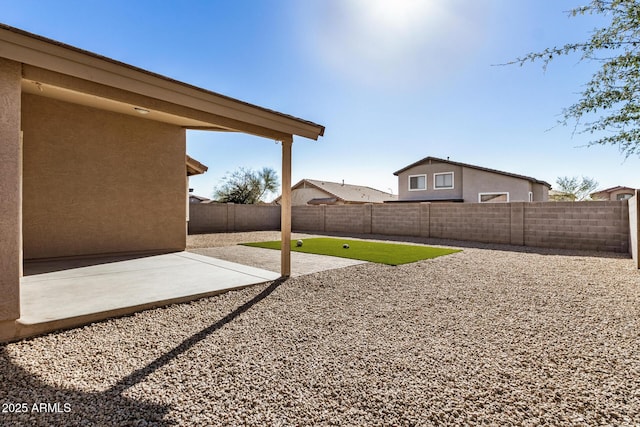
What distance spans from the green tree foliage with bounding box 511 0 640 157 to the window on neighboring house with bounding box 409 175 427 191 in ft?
56.8

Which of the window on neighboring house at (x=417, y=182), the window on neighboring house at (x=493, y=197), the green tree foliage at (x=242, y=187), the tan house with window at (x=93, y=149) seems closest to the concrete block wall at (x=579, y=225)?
the tan house with window at (x=93, y=149)

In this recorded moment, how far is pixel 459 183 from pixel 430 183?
203 centimetres

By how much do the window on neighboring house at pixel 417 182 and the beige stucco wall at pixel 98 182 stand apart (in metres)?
17.8

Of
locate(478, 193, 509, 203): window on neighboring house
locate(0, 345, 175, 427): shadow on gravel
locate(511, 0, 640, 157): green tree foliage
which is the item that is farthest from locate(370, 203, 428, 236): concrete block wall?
locate(0, 345, 175, 427): shadow on gravel

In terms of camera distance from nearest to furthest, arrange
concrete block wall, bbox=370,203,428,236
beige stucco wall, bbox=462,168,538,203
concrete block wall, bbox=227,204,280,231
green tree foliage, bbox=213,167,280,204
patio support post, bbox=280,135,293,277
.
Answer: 1. patio support post, bbox=280,135,293,277
2. concrete block wall, bbox=370,203,428,236
3. concrete block wall, bbox=227,204,280,231
4. beige stucco wall, bbox=462,168,538,203
5. green tree foliage, bbox=213,167,280,204

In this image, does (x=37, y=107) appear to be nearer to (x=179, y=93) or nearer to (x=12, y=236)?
(x=179, y=93)

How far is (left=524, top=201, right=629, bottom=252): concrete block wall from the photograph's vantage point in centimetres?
906

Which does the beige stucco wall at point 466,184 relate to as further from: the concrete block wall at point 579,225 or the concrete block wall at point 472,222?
the concrete block wall at point 579,225

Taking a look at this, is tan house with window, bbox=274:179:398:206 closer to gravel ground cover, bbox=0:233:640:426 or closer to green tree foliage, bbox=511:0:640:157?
green tree foliage, bbox=511:0:640:157

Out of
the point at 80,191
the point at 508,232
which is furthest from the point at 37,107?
the point at 508,232

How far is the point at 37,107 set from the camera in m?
6.11

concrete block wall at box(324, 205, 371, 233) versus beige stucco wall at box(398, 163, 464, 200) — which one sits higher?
beige stucco wall at box(398, 163, 464, 200)

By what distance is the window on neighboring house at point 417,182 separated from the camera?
21969mm

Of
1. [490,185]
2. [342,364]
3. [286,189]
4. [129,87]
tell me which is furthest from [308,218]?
[342,364]
